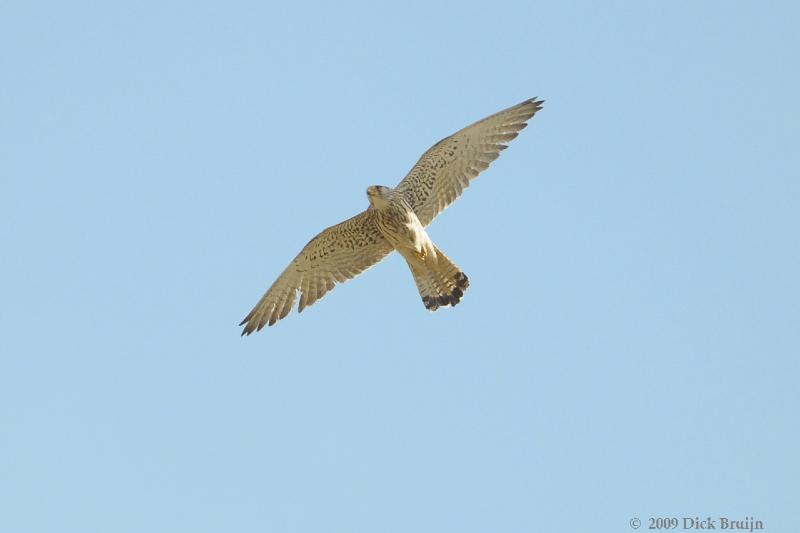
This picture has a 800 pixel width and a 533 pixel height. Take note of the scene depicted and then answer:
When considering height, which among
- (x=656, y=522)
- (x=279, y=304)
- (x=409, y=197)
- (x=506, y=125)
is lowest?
(x=656, y=522)

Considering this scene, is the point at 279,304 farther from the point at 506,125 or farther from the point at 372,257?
the point at 506,125

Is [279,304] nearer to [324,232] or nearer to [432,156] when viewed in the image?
[324,232]

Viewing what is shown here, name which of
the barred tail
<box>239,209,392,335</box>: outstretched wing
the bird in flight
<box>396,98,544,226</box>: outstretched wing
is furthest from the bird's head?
the barred tail

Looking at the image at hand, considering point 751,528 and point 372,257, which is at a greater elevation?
point 372,257

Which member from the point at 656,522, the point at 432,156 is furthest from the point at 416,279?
the point at 656,522

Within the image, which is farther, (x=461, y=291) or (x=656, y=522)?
(x=461, y=291)

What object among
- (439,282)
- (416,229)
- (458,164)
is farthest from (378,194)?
(439,282)

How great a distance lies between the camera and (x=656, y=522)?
959 cm

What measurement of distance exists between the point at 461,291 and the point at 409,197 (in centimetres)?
126

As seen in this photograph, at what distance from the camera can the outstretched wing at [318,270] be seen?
11820mm

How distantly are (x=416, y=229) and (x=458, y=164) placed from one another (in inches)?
42.2

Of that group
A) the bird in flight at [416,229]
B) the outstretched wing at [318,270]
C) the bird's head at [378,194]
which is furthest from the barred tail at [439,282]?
the bird's head at [378,194]

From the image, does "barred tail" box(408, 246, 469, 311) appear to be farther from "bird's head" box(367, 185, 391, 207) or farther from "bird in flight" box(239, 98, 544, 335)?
"bird's head" box(367, 185, 391, 207)

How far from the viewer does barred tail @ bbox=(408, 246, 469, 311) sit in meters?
11.6
